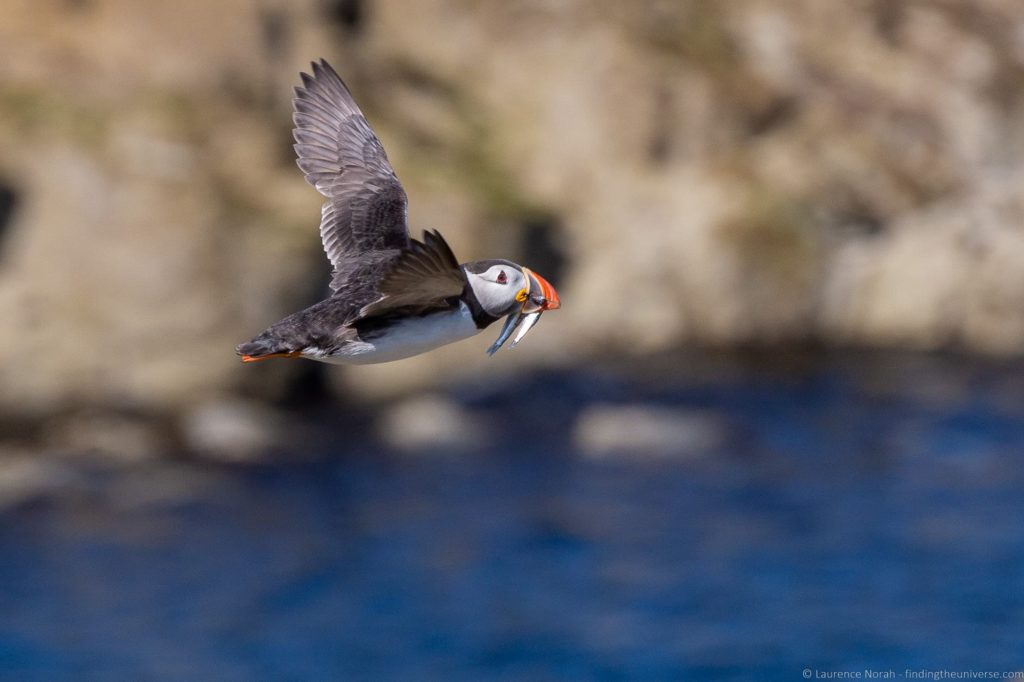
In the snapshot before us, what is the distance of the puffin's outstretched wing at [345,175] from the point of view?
1208cm

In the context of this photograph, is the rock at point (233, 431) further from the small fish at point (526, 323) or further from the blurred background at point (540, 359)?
the small fish at point (526, 323)

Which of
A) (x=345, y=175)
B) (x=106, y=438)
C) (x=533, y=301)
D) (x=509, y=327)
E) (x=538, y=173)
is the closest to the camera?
(x=533, y=301)

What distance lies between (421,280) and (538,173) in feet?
78.6

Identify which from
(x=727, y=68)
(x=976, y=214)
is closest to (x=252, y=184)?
(x=727, y=68)

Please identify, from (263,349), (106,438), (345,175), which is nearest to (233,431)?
(106,438)

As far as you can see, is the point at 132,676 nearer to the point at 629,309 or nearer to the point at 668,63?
the point at 629,309

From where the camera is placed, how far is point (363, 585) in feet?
88.0

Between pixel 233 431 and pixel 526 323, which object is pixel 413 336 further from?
pixel 233 431

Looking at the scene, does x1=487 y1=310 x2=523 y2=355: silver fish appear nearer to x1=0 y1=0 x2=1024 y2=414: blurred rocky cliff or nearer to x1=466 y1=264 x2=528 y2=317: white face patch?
x1=466 y1=264 x2=528 y2=317: white face patch

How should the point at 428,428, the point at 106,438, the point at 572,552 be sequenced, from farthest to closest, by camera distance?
1. the point at 428,428
2. the point at 572,552
3. the point at 106,438

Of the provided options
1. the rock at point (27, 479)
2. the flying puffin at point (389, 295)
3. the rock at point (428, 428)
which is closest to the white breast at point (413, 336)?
the flying puffin at point (389, 295)

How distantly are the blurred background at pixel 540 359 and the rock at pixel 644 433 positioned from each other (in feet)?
0.24

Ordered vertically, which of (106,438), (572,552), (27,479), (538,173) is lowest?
(572,552)

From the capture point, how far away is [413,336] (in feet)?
32.7
